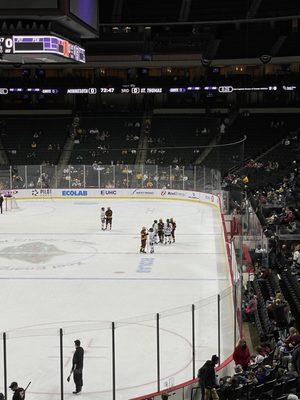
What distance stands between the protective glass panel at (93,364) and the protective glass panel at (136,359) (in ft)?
0.62

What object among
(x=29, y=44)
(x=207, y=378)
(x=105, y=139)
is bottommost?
(x=207, y=378)

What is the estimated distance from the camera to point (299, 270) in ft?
52.3

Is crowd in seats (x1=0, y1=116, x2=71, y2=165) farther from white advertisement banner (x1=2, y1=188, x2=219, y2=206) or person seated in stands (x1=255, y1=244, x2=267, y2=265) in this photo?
person seated in stands (x1=255, y1=244, x2=267, y2=265)

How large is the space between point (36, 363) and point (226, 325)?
128 inches

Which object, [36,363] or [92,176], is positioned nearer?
[36,363]

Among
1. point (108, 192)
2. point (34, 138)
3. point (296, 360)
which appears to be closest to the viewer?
point (296, 360)

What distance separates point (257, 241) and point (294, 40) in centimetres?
2858

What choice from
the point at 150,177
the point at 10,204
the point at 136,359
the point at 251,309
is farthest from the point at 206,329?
the point at 150,177

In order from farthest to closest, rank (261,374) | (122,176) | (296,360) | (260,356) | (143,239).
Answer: (122,176)
(143,239)
(260,356)
(296,360)
(261,374)

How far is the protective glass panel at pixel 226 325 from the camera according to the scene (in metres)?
11.3

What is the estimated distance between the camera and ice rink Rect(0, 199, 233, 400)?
10.7 meters

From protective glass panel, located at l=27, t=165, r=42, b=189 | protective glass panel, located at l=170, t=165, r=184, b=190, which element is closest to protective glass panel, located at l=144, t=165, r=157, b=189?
protective glass panel, located at l=170, t=165, r=184, b=190

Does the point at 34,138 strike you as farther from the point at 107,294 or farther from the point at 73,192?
the point at 107,294

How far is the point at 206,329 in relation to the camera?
11.2 metres
